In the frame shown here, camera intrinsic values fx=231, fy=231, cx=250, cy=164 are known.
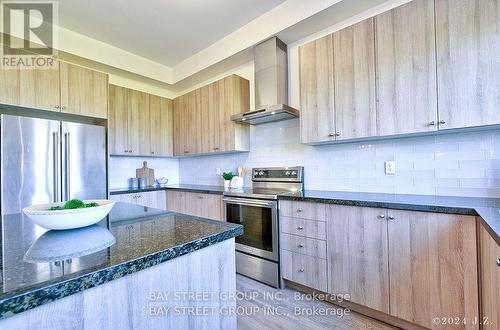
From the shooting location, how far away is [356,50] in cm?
203

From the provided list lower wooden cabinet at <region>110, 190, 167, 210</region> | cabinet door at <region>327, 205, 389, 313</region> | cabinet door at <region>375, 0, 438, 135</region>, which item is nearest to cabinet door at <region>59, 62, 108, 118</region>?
lower wooden cabinet at <region>110, 190, 167, 210</region>

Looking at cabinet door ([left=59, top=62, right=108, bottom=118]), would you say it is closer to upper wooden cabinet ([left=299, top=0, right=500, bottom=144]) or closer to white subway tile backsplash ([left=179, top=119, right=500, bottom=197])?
white subway tile backsplash ([left=179, top=119, right=500, bottom=197])

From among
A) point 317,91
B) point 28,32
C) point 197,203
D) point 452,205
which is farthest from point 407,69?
point 28,32

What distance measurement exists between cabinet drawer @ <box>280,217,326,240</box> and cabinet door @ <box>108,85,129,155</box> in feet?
8.47

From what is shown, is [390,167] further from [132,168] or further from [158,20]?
[132,168]

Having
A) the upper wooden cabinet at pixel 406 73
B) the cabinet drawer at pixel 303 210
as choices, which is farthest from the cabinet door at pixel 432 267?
the upper wooden cabinet at pixel 406 73

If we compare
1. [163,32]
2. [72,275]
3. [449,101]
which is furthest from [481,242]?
[163,32]

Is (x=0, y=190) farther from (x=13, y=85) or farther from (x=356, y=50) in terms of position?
(x=356, y=50)

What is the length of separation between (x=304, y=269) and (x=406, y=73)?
1.84 meters

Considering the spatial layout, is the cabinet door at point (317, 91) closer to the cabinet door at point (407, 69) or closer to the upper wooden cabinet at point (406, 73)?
the upper wooden cabinet at point (406, 73)

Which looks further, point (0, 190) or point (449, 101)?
point (0, 190)

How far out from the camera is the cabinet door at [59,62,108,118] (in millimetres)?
2662

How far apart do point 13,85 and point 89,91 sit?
26.2 inches

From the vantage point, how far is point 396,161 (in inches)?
83.1
